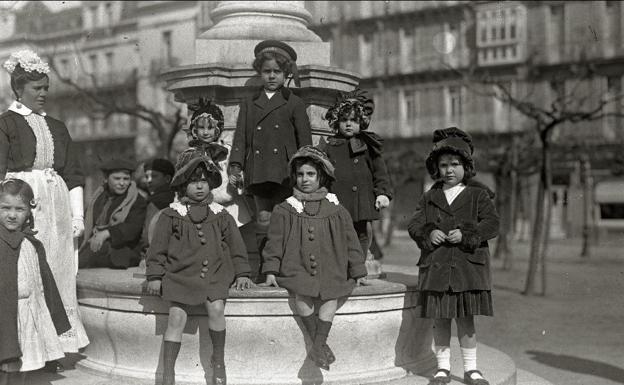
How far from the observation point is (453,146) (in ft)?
15.4

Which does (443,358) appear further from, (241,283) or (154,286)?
(154,286)

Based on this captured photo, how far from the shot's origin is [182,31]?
115 ft

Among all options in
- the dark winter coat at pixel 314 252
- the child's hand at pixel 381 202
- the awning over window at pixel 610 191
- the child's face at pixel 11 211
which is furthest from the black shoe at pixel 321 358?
the awning over window at pixel 610 191

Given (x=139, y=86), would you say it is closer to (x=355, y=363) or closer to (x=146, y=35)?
(x=146, y=35)

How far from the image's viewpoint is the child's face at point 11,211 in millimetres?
4309

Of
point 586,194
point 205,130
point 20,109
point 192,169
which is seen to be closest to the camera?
point 192,169

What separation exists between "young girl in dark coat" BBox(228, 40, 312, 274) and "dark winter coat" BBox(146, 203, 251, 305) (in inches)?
29.2

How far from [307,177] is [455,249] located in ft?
3.45

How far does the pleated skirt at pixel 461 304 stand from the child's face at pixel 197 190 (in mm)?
1631

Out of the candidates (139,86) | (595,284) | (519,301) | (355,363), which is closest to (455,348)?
(355,363)

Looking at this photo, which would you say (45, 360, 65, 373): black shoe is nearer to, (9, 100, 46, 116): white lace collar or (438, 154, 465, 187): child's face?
(9, 100, 46, 116): white lace collar

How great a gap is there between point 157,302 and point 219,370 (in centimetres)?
64

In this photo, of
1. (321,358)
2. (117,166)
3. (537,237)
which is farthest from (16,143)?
(537,237)

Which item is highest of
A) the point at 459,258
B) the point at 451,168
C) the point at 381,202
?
the point at 451,168
